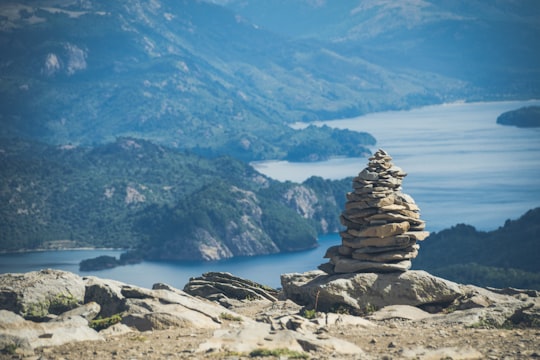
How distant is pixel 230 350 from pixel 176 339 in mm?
2731

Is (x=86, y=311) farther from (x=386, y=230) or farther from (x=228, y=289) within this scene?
(x=386, y=230)

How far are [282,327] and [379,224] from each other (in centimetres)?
766

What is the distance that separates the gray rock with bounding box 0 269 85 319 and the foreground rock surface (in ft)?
0.71

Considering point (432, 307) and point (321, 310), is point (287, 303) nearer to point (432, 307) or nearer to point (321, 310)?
point (321, 310)

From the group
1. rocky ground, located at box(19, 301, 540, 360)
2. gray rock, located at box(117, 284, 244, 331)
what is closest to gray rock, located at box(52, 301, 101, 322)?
gray rock, located at box(117, 284, 244, 331)

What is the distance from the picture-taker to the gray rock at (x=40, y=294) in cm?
4700

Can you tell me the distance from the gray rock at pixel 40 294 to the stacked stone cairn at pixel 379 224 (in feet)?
33.5

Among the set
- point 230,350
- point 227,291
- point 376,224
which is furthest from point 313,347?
point 227,291

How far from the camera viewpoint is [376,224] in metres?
48.2

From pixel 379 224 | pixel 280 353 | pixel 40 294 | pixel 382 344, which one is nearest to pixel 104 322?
pixel 40 294

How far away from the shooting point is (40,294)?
157ft

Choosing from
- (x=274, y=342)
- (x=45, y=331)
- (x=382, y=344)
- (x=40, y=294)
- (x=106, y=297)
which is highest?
(x=40, y=294)

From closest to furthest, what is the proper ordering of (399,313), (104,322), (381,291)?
(104,322) → (399,313) → (381,291)

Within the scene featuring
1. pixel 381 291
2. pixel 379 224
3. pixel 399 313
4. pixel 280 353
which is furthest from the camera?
pixel 379 224
